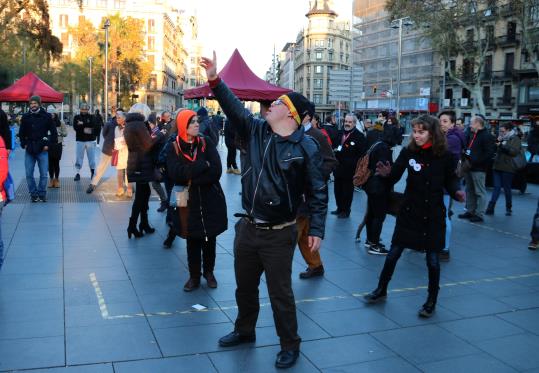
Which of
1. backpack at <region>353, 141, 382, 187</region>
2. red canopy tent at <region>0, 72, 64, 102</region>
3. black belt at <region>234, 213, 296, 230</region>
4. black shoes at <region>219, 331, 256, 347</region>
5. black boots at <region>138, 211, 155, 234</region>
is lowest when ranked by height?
black shoes at <region>219, 331, 256, 347</region>

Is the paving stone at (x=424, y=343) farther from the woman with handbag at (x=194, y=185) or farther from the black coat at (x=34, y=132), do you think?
the black coat at (x=34, y=132)

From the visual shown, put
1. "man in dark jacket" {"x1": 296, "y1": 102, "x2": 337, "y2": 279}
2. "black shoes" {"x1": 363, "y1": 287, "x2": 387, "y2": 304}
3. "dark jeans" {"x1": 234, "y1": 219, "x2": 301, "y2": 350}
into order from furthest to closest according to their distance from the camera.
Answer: "man in dark jacket" {"x1": 296, "y1": 102, "x2": 337, "y2": 279}
"black shoes" {"x1": 363, "y1": 287, "x2": 387, "y2": 304}
"dark jeans" {"x1": 234, "y1": 219, "x2": 301, "y2": 350}

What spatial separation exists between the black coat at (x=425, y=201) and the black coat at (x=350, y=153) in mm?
4957

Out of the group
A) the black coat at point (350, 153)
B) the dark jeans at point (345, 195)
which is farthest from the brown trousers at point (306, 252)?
the black coat at point (350, 153)

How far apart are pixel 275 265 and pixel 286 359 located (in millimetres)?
657

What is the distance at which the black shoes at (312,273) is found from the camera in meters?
6.04

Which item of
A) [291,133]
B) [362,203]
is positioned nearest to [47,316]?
[291,133]

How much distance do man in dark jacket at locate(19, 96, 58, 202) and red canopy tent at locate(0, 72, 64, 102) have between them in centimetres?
646

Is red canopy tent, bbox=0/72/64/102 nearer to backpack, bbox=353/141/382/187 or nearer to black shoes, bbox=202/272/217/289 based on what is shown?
backpack, bbox=353/141/382/187

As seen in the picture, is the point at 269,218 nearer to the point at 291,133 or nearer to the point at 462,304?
the point at 291,133

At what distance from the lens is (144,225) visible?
7.95 meters

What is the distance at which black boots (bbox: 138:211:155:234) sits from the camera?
786cm

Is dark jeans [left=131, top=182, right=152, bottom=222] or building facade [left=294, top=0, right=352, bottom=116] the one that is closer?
dark jeans [left=131, top=182, right=152, bottom=222]

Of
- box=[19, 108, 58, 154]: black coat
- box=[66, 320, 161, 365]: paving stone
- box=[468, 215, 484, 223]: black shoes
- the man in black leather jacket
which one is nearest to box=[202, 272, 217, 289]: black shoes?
box=[66, 320, 161, 365]: paving stone
